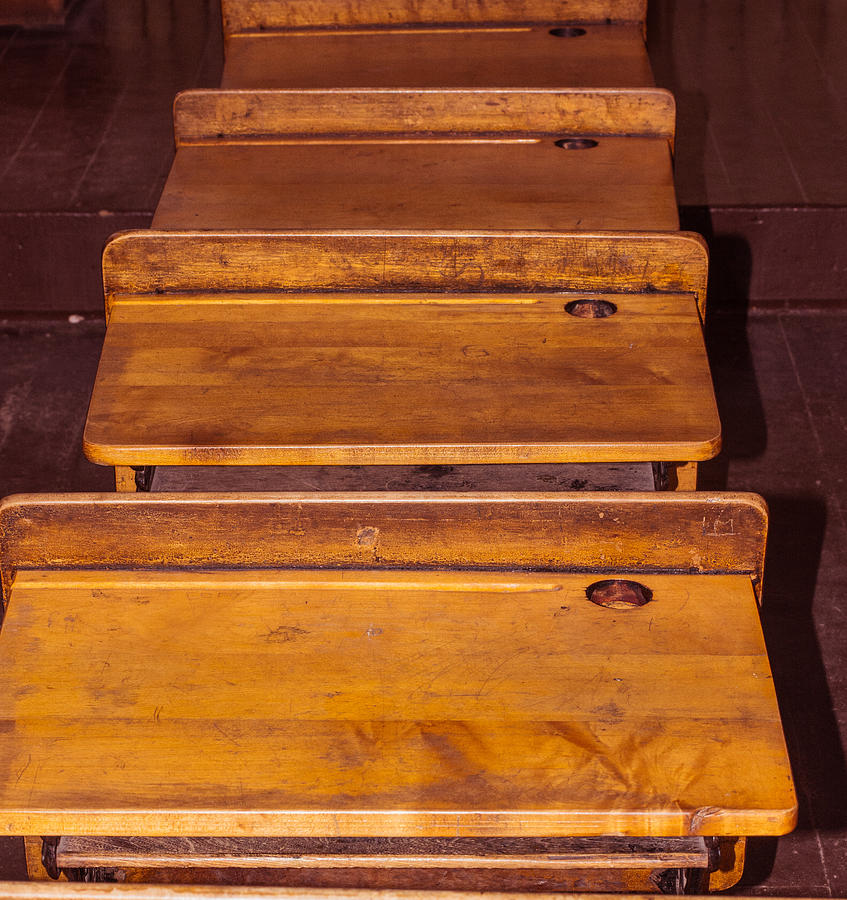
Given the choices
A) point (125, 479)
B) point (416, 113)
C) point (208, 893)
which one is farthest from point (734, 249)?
point (208, 893)

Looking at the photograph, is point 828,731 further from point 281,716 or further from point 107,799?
point 107,799

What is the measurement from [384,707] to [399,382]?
60 cm

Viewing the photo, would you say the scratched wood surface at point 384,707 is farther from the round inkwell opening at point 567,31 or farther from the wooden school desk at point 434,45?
the round inkwell opening at point 567,31

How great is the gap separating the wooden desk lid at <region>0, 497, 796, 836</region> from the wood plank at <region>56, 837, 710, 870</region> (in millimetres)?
268

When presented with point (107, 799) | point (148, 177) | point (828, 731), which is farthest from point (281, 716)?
point (148, 177)

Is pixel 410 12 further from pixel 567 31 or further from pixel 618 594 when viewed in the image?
pixel 618 594

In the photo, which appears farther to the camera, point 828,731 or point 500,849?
point 828,731

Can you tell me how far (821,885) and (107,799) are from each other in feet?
4.56

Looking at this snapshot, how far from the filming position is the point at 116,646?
5.20 ft

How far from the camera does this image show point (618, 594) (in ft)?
5.49

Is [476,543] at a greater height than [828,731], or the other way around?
[476,543]

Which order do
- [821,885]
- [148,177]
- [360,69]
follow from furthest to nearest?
[148,177], [360,69], [821,885]

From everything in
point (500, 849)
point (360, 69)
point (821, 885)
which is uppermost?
point (360, 69)

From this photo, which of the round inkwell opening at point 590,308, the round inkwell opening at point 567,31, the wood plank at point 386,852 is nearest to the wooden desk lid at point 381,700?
the wood plank at point 386,852
